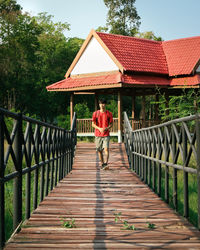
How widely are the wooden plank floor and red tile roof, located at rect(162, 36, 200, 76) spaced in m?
13.8

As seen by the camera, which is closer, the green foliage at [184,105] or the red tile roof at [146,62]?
the green foliage at [184,105]

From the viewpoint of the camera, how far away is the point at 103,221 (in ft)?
15.0

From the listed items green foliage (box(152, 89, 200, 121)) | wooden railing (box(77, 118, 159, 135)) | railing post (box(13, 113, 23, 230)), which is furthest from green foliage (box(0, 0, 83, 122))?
railing post (box(13, 113, 23, 230))

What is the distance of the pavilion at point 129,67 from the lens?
61.2 ft

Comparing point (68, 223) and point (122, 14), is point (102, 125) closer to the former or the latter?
point (68, 223)

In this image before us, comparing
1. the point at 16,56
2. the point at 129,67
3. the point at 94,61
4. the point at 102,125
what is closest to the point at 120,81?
the point at 129,67

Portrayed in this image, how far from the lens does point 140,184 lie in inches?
307

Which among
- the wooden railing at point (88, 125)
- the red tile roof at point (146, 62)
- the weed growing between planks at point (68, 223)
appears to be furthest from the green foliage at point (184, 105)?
the weed growing between planks at point (68, 223)

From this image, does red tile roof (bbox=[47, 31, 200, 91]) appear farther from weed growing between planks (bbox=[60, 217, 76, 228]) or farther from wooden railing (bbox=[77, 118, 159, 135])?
weed growing between planks (bbox=[60, 217, 76, 228])

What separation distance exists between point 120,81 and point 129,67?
1783 mm

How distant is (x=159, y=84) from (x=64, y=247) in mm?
16471

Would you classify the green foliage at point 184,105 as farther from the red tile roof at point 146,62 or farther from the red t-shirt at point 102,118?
the red tile roof at point 146,62

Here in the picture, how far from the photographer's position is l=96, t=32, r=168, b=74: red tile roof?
19.4 m

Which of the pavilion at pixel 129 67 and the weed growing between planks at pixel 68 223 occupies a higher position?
the pavilion at pixel 129 67
